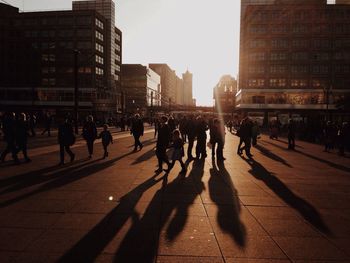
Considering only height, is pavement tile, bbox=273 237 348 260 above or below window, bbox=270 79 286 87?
below

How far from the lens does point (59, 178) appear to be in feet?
29.4

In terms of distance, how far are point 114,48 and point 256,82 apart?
119 ft

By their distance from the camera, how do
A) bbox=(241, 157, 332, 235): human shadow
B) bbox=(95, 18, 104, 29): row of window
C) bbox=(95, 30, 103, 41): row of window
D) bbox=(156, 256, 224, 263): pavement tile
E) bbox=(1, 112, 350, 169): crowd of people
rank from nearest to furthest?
bbox=(156, 256, 224, 263): pavement tile < bbox=(241, 157, 332, 235): human shadow < bbox=(1, 112, 350, 169): crowd of people < bbox=(95, 30, 103, 41): row of window < bbox=(95, 18, 104, 29): row of window

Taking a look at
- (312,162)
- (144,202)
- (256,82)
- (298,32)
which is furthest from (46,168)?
(298,32)

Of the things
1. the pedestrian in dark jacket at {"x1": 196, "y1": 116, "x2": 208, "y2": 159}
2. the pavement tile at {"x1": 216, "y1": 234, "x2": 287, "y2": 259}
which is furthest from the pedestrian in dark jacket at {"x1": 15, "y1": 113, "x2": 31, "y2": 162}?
the pavement tile at {"x1": 216, "y1": 234, "x2": 287, "y2": 259}

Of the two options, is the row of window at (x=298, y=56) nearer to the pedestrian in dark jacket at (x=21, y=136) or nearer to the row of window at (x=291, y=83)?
the row of window at (x=291, y=83)

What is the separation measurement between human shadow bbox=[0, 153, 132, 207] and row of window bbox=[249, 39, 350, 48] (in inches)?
2892

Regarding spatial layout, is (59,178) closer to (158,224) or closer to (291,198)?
(158,224)

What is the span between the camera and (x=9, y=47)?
2894 inches

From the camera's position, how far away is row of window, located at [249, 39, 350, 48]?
7688 centimetres

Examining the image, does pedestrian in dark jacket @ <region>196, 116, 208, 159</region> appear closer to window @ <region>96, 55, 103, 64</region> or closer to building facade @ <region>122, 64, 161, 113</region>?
window @ <region>96, 55, 103, 64</region>

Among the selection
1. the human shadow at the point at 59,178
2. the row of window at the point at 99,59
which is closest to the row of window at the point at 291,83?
the row of window at the point at 99,59

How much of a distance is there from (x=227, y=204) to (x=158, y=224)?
6.09ft

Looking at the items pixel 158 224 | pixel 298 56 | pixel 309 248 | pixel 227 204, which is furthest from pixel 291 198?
pixel 298 56
